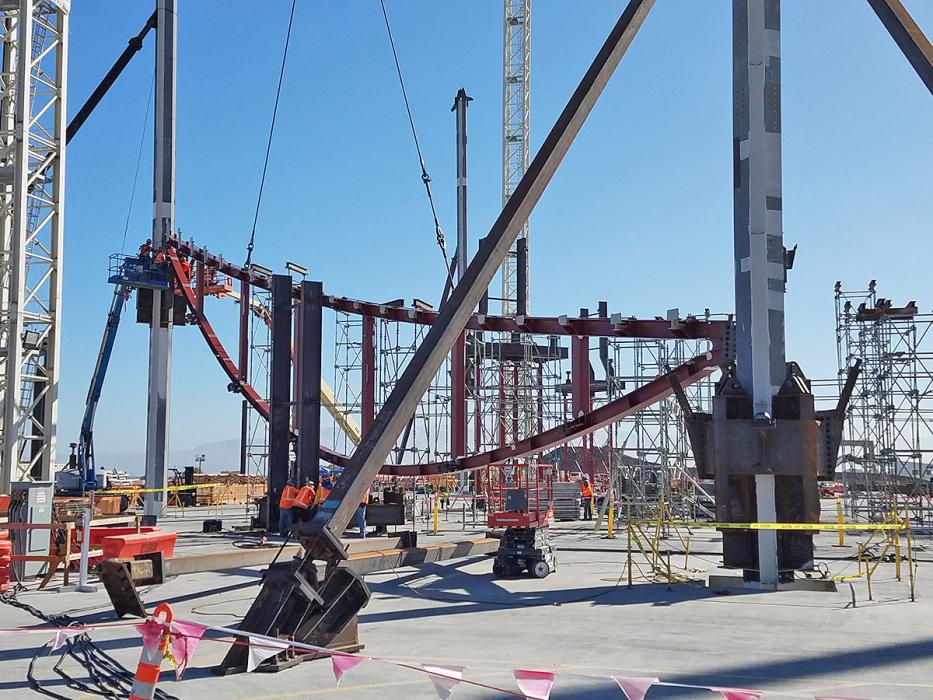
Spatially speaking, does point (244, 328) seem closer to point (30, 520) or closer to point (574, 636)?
point (30, 520)

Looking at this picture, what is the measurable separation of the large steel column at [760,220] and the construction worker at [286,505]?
1020 centimetres

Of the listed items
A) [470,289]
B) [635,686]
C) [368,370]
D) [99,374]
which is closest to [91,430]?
[99,374]

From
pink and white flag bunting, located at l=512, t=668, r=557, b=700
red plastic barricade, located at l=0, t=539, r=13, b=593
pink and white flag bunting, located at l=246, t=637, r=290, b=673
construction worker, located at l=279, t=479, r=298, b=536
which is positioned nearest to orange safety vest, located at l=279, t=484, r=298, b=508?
construction worker, located at l=279, t=479, r=298, b=536

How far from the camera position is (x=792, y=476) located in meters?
14.5

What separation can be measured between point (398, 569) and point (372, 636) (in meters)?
6.98

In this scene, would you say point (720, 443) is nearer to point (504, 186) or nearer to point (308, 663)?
point (308, 663)

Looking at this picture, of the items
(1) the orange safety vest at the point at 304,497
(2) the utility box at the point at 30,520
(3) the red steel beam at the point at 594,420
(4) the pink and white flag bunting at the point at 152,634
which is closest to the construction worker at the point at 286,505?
(1) the orange safety vest at the point at 304,497

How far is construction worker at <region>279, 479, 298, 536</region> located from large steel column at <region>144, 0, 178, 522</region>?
1176 centimetres

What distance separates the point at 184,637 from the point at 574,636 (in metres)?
5.50

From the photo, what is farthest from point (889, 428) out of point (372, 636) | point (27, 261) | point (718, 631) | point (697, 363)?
point (27, 261)

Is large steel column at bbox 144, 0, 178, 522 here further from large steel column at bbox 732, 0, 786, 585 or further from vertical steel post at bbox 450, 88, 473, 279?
large steel column at bbox 732, 0, 786, 585

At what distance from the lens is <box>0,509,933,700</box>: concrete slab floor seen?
27.7 ft

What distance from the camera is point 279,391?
2375 centimetres

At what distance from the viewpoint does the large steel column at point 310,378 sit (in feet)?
74.7
